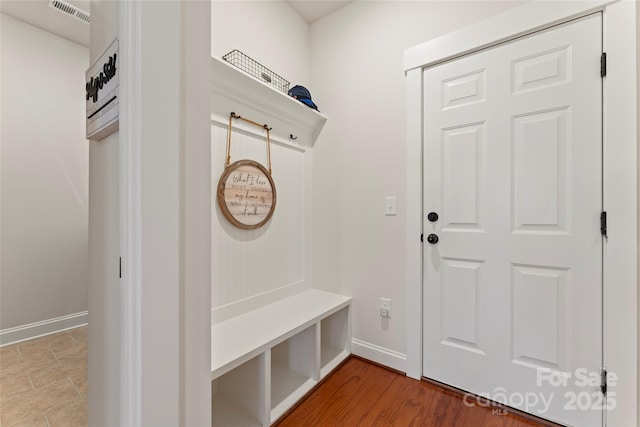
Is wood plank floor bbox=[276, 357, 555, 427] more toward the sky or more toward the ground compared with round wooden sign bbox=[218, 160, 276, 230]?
more toward the ground

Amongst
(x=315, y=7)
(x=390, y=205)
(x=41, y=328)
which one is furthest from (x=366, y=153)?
(x=41, y=328)

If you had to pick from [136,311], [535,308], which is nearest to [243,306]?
[136,311]

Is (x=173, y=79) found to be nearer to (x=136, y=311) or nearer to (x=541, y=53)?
(x=136, y=311)

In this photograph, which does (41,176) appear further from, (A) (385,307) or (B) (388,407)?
(B) (388,407)

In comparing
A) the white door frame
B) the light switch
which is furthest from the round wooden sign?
the white door frame

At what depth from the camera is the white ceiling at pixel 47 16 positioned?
2035mm

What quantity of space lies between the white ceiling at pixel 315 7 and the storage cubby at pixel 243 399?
2477mm

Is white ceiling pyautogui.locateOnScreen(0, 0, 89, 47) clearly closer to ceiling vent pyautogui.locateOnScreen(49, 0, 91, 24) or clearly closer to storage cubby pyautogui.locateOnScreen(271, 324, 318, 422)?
ceiling vent pyautogui.locateOnScreen(49, 0, 91, 24)

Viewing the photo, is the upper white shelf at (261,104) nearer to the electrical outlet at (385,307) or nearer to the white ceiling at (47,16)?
the electrical outlet at (385,307)

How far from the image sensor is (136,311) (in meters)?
0.66

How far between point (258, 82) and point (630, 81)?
5.89 feet

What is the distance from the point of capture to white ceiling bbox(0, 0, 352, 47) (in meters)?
2.04

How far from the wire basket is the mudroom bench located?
5.06 ft

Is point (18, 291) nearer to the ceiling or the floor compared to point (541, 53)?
nearer to the floor
